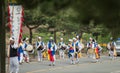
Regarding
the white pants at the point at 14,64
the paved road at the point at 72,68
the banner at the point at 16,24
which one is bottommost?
the paved road at the point at 72,68

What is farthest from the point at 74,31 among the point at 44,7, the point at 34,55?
the point at 44,7

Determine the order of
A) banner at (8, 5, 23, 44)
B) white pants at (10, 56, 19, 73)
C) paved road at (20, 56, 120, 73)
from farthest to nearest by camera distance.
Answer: paved road at (20, 56, 120, 73) → white pants at (10, 56, 19, 73) → banner at (8, 5, 23, 44)

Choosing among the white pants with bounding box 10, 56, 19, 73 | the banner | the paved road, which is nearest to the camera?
the banner

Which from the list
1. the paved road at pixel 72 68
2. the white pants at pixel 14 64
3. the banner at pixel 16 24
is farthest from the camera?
the paved road at pixel 72 68

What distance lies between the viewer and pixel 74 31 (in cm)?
4141

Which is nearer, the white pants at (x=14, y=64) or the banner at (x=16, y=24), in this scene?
the banner at (x=16, y=24)

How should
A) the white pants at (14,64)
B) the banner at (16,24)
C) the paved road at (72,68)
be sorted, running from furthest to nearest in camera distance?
1. the paved road at (72,68)
2. the white pants at (14,64)
3. the banner at (16,24)

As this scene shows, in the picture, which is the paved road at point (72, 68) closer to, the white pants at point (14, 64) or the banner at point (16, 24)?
the white pants at point (14, 64)

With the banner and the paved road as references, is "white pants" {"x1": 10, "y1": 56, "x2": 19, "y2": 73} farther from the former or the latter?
the paved road

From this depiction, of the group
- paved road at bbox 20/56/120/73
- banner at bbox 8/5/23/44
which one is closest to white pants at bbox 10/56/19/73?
banner at bbox 8/5/23/44

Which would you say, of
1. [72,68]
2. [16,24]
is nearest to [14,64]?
[16,24]

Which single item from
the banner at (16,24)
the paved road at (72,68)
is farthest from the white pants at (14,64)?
the paved road at (72,68)

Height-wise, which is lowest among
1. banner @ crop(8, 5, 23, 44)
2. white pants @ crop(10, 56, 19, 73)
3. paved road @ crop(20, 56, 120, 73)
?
paved road @ crop(20, 56, 120, 73)

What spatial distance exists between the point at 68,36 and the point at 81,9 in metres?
39.9
